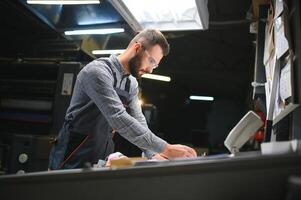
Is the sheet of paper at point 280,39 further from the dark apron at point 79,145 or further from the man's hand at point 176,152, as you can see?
the dark apron at point 79,145

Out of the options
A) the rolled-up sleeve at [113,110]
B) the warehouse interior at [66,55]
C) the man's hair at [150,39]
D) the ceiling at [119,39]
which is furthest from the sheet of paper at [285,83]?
the ceiling at [119,39]

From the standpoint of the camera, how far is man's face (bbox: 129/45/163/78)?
81.4 inches

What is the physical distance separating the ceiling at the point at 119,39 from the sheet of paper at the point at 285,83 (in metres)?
2.13

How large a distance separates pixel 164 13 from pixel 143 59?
300 millimetres

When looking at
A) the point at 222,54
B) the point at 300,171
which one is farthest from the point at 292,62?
the point at 222,54

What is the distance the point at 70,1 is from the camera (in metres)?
2.87

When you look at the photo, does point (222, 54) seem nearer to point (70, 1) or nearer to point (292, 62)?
point (70, 1)

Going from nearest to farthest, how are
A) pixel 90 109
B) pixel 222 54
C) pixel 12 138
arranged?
pixel 90 109 → pixel 12 138 → pixel 222 54

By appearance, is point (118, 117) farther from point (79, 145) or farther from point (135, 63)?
point (135, 63)

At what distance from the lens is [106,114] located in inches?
67.1

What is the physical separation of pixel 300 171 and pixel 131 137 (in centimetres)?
107

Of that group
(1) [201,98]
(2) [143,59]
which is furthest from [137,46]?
(1) [201,98]

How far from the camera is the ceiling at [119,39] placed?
3709 millimetres

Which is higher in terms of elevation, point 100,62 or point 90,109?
point 100,62
